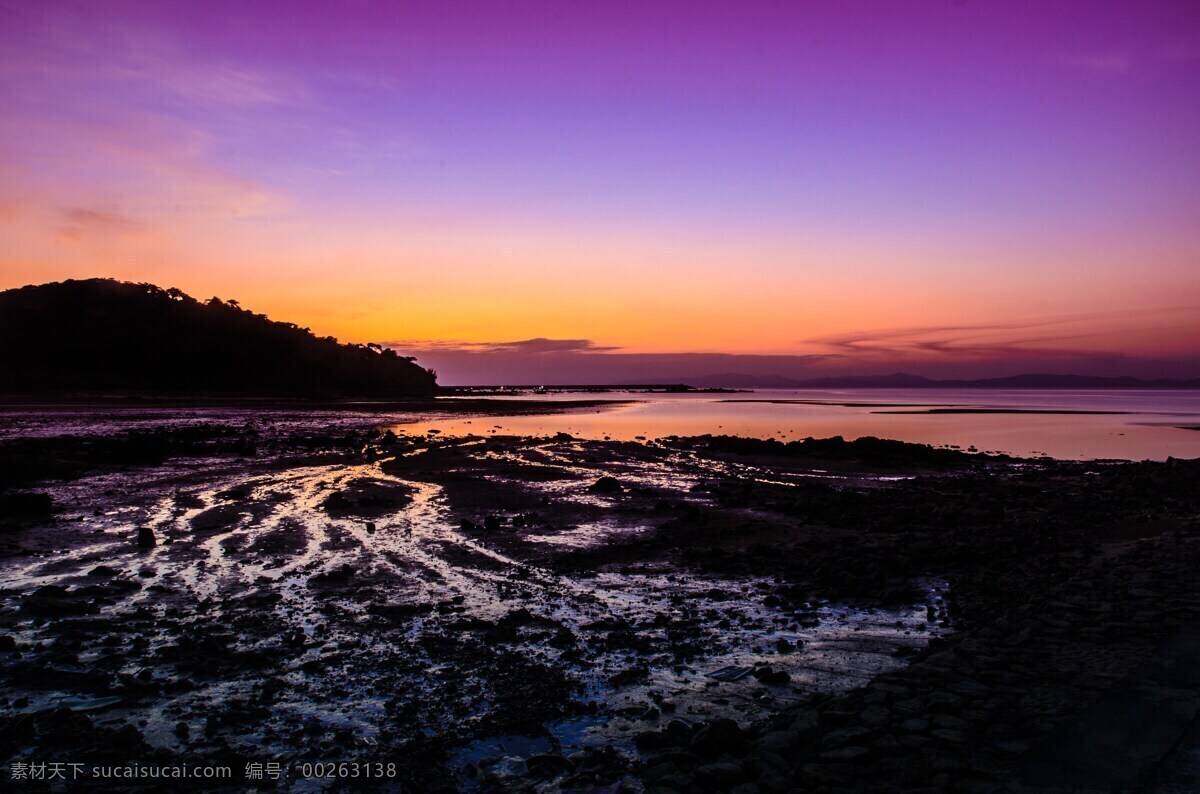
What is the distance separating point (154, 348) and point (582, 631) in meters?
104

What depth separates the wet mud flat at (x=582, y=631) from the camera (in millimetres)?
5453

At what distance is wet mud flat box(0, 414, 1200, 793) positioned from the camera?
17.9ft

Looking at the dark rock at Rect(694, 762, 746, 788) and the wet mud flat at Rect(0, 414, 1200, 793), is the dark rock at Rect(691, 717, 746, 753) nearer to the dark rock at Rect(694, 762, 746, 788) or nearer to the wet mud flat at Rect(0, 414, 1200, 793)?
the wet mud flat at Rect(0, 414, 1200, 793)

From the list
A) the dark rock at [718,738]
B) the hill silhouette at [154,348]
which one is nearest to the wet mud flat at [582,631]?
the dark rock at [718,738]

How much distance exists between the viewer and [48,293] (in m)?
97.8

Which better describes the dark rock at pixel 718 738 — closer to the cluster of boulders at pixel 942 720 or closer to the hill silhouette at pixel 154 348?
the cluster of boulders at pixel 942 720

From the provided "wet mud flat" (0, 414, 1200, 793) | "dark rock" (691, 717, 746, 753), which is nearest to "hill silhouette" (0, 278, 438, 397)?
"wet mud flat" (0, 414, 1200, 793)

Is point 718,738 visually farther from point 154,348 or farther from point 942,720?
point 154,348

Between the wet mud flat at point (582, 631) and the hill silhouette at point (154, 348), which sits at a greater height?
the hill silhouette at point (154, 348)

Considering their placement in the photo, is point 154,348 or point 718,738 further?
point 154,348

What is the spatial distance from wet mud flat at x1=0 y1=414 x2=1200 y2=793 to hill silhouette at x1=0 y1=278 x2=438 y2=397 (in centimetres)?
8155

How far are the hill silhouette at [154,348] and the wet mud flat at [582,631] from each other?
81546mm

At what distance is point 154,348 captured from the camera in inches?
3659

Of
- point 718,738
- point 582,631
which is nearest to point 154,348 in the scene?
point 582,631
